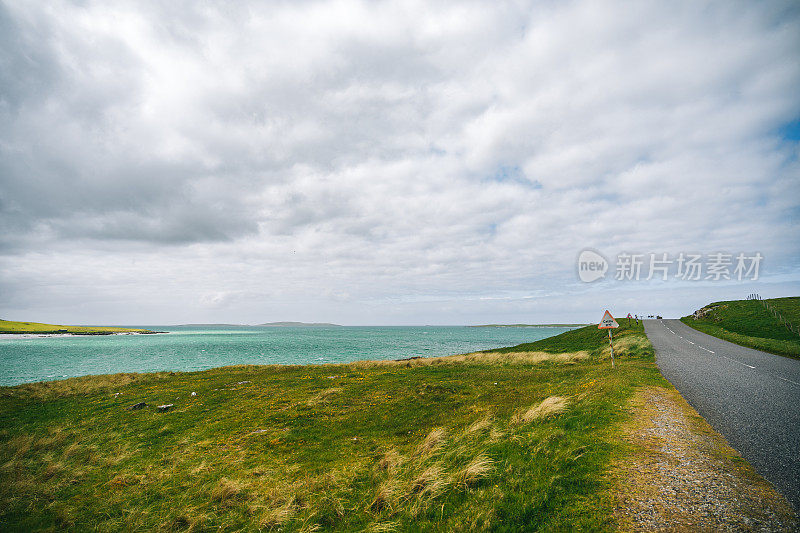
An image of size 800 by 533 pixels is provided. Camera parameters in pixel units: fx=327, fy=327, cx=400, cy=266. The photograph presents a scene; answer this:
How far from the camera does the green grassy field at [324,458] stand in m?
6.97

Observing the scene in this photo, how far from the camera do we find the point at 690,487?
6168 mm

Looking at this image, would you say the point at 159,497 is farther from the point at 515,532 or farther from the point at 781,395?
the point at 781,395

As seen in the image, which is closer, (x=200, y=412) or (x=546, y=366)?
(x=200, y=412)

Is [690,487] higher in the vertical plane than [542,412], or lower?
higher

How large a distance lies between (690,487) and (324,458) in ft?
31.7

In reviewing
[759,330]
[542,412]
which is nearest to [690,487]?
[542,412]

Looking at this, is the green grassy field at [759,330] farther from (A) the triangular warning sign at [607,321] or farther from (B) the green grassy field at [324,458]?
(B) the green grassy field at [324,458]

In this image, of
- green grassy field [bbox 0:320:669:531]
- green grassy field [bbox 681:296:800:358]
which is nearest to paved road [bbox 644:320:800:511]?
green grassy field [bbox 0:320:669:531]

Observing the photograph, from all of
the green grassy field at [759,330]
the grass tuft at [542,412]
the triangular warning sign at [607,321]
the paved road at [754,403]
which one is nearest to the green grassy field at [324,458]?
the grass tuft at [542,412]

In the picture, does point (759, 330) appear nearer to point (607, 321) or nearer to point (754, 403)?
point (607, 321)

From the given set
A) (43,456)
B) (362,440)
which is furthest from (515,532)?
(43,456)

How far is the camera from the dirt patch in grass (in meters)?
5.20

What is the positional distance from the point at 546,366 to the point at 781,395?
16604mm

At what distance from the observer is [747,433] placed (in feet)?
29.4
